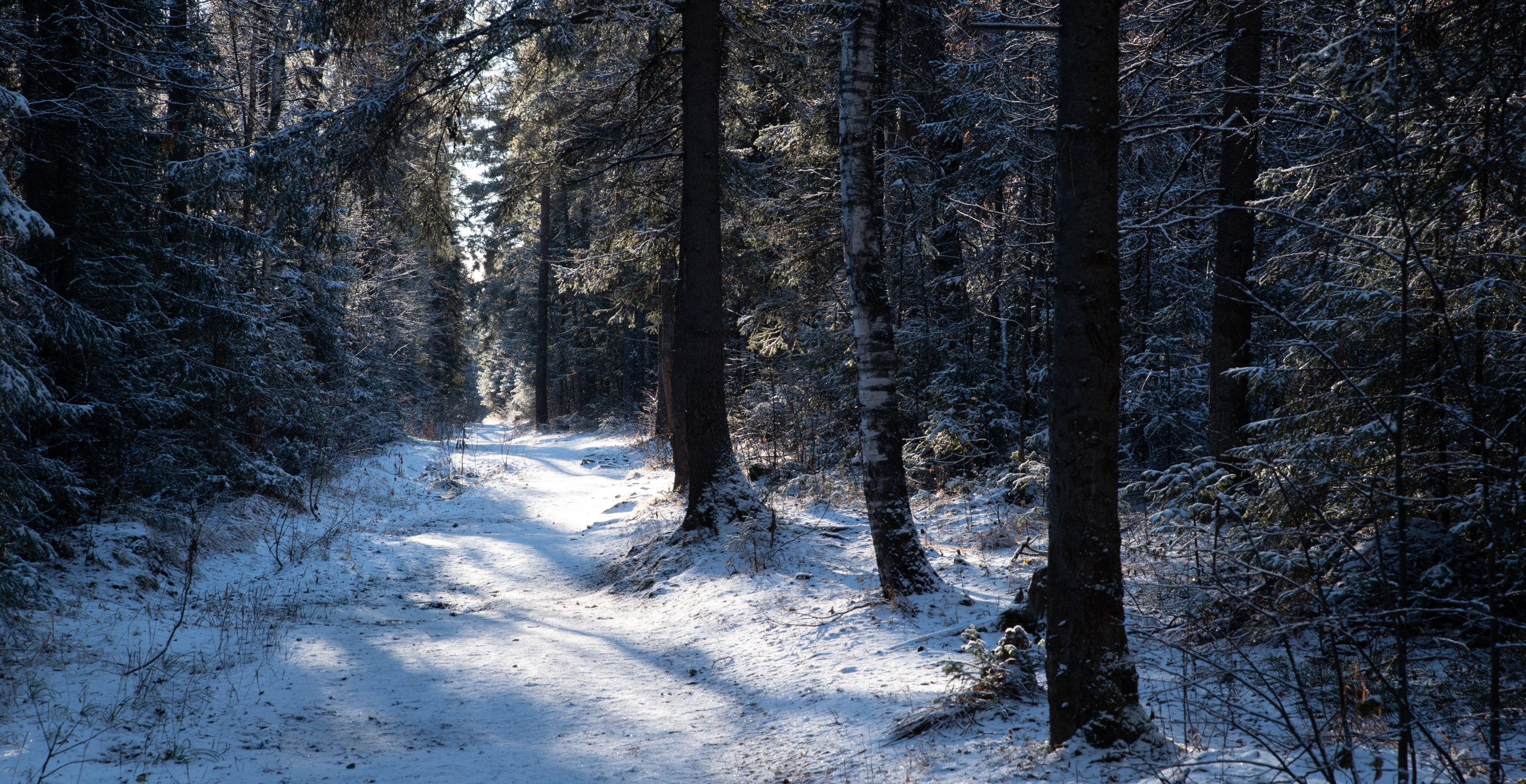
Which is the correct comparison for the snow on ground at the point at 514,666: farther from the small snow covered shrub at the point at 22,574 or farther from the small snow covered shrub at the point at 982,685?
the small snow covered shrub at the point at 22,574

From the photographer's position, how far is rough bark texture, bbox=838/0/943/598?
23.1ft

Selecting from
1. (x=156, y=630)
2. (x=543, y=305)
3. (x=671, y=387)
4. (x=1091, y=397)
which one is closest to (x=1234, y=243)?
(x=1091, y=397)

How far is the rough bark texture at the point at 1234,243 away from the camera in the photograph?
302 inches

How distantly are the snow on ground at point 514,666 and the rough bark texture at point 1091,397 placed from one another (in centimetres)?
34

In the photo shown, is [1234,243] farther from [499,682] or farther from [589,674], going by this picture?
[499,682]

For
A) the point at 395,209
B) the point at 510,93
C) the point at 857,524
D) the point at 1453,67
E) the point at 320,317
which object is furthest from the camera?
the point at 320,317

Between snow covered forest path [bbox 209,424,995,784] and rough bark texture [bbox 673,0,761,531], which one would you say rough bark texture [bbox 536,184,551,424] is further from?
rough bark texture [bbox 673,0,761,531]

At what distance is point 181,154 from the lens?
10336mm

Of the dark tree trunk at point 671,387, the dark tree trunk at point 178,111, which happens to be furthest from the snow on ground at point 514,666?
the dark tree trunk at point 178,111

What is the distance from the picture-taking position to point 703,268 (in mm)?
10172

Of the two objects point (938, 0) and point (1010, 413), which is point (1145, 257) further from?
point (938, 0)

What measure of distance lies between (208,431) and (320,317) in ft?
19.3

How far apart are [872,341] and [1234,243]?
4132 millimetres

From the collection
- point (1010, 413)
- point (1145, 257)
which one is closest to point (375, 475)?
point (1010, 413)
